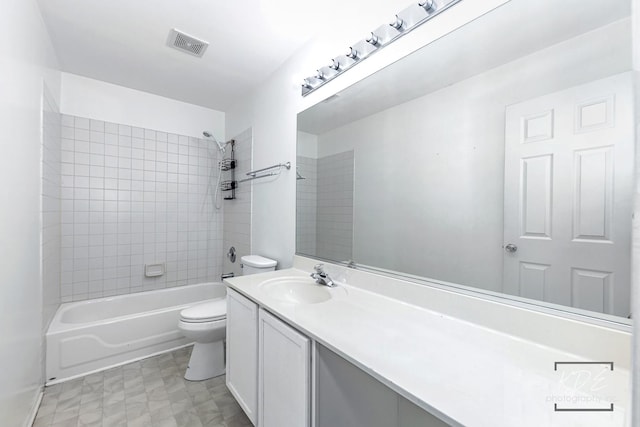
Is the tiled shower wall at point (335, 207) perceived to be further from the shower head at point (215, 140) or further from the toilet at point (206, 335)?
the shower head at point (215, 140)

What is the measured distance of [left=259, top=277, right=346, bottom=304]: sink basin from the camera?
1.49 m

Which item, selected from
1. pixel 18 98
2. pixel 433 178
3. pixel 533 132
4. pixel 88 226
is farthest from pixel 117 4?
pixel 533 132

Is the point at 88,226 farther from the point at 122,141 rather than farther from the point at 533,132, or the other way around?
the point at 533,132

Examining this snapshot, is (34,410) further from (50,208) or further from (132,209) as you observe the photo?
(132,209)

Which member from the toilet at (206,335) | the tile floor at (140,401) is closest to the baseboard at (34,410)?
the tile floor at (140,401)

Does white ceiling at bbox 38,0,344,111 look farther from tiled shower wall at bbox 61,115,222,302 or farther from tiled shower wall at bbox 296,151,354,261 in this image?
tiled shower wall at bbox 296,151,354,261

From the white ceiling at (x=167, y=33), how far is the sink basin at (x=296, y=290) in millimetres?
1618

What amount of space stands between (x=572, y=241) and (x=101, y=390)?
2.71 m

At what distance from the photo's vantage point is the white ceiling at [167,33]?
1.55 m

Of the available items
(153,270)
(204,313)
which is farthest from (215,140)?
(204,313)

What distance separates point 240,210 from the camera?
9.04ft

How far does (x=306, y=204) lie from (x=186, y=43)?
1.42m

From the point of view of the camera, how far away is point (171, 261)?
2852 millimetres

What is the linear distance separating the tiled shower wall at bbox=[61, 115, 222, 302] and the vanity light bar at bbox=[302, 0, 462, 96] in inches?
75.0
